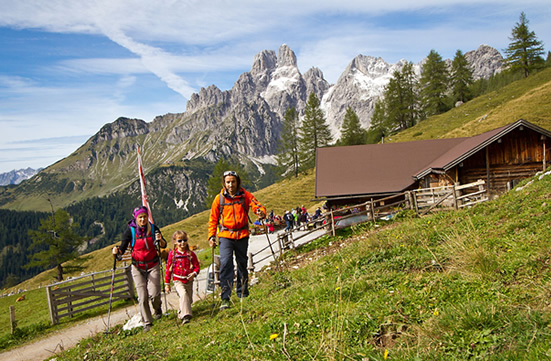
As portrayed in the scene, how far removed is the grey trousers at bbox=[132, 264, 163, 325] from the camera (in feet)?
24.7

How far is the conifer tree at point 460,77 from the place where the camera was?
2445 inches

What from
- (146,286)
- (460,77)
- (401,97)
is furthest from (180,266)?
(460,77)

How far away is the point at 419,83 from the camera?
6625cm

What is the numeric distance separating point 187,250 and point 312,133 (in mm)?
53710

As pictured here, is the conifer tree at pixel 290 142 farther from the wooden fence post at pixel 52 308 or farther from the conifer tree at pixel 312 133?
the wooden fence post at pixel 52 308

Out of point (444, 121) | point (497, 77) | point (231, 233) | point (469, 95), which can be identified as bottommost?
point (231, 233)

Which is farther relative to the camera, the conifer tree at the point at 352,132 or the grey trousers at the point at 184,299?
the conifer tree at the point at 352,132

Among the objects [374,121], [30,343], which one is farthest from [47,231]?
[374,121]

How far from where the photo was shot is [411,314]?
3662 millimetres

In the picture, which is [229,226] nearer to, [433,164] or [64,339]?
[64,339]

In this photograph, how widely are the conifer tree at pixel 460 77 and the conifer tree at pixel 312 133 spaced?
26.8 m

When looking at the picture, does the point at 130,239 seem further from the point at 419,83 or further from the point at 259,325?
the point at 419,83

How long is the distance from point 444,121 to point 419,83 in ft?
58.1

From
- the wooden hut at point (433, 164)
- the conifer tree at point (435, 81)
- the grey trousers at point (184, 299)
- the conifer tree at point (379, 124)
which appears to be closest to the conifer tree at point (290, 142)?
the conifer tree at point (379, 124)
